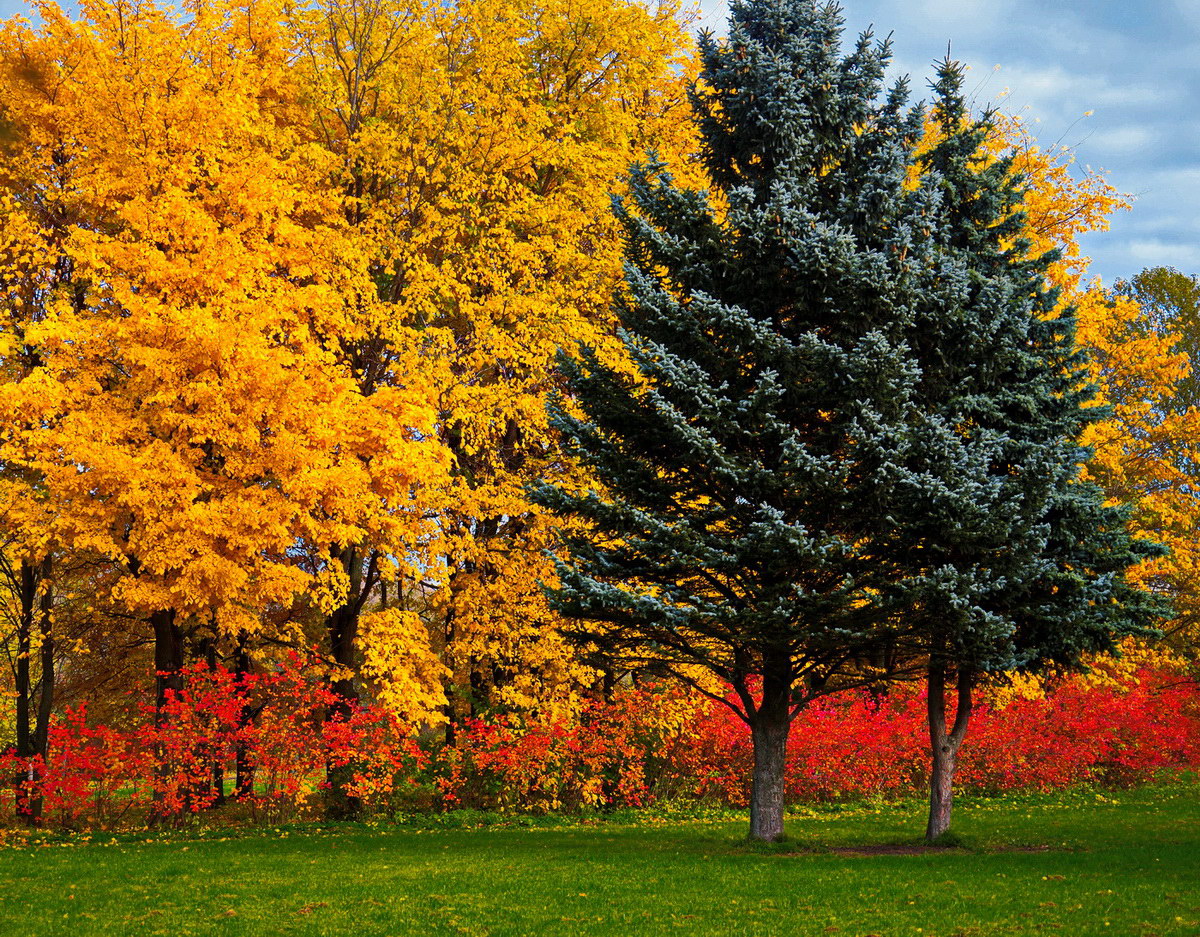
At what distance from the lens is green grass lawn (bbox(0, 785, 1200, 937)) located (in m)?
8.77

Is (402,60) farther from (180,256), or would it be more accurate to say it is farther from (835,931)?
(835,931)

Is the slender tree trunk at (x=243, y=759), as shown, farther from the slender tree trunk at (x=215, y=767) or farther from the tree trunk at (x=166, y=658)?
the tree trunk at (x=166, y=658)

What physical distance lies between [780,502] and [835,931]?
5.47 metres

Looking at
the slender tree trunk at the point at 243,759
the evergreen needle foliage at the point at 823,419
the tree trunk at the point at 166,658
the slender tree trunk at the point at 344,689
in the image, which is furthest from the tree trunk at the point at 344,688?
the evergreen needle foliage at the point at 823,419

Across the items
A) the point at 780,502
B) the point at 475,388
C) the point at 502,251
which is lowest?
the point at 780,502

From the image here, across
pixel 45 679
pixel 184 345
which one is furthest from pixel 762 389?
pixel 45 679

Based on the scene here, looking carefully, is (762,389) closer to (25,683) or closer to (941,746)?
(941,746)

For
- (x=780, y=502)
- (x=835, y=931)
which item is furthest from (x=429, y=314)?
(x=835, y=931)

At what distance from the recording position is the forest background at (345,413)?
A: 1440 cm

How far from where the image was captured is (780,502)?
12727mm

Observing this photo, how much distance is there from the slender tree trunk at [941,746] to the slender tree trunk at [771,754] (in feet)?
6.71

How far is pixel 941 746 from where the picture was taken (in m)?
14.3

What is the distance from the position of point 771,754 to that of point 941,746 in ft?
8.43

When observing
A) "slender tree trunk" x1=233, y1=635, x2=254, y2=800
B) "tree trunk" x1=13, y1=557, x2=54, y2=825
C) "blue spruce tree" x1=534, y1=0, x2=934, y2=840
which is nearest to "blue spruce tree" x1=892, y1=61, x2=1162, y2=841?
"blue spruce tree" x1=534, y1=0, x2=934, y2=840
